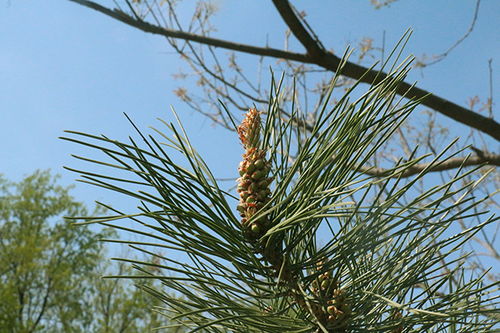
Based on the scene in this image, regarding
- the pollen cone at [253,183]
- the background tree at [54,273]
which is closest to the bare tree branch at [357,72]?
the pollen cone at [253,183]

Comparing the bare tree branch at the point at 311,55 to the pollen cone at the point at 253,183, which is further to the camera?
the bare tree branch at the point at 311,55

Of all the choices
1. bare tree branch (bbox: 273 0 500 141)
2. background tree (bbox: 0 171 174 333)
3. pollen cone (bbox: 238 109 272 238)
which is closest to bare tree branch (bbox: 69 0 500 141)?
bare tree branch (bbox: 273 0 500 141)

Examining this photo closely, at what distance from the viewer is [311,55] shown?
248 cm

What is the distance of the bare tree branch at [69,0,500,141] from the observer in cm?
236

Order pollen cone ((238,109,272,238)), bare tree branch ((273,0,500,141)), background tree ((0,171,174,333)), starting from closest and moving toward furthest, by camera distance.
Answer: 1. pollen cone ((238,109,272,238))
2. bare tree branch ((273,0,500,141))
3. background tree ((0,171,174,333))

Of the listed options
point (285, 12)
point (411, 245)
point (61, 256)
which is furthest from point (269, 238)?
point (61, 256)

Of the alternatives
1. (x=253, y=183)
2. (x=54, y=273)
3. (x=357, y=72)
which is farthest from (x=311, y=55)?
(x=54, y=273)

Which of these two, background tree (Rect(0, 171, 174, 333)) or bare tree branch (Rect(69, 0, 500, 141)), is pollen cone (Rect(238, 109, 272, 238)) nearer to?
bare tree branch (Rect(69, 0, 500, 141))

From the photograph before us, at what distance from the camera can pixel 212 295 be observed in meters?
0.92

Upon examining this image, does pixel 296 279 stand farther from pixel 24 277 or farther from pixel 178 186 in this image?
pixel 24 277

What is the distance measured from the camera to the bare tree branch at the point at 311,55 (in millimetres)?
2357

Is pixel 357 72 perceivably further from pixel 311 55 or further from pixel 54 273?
pixel 54 273

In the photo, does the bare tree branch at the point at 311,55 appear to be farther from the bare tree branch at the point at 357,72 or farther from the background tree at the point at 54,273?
the background tree at the point at 54,273

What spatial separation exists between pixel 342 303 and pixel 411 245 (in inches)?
6.0
